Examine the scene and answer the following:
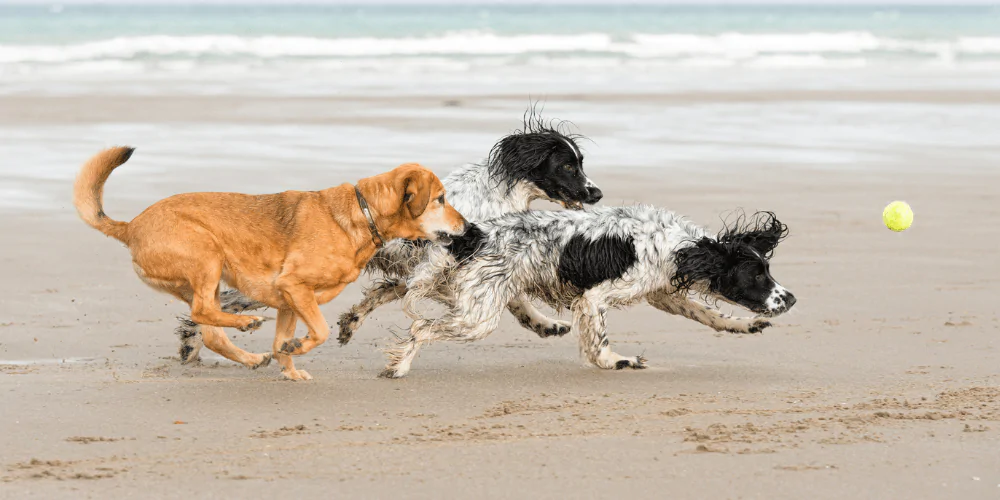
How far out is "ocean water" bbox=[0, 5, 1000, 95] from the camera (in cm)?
2728

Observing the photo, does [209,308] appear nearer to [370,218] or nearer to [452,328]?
[370,218]

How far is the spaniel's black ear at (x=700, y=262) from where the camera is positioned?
6.68 meters

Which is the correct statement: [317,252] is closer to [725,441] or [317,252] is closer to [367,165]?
[725,441]

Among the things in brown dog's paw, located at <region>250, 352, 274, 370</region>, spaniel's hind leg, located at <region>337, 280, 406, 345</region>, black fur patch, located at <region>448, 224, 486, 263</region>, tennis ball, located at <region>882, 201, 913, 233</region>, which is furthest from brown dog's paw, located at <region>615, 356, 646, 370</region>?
tennis ball, located at <region>882, 201, 913, 233</region>

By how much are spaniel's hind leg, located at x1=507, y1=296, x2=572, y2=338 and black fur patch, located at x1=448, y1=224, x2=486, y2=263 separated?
666mm

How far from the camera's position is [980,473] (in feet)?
15.4

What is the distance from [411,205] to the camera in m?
6.31

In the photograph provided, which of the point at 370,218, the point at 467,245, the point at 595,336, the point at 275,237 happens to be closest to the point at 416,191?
the point at 370,218

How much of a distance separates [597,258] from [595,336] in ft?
1.32

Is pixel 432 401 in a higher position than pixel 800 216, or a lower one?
lower

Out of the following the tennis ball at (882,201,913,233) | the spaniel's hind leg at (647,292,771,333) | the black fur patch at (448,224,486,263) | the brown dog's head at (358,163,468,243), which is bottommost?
the spaniel's hind leg at (647,292,771,333)

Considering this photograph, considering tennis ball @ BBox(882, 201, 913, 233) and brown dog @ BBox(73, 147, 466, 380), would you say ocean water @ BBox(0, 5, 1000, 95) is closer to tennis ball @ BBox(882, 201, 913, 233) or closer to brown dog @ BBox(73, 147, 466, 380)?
tennis ball @ BBox(882, 201, 913, 233)

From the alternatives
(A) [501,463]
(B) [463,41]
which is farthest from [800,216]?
(B) [463,41]

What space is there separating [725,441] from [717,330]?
6.91 ft
